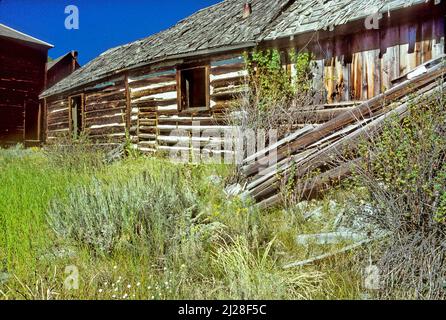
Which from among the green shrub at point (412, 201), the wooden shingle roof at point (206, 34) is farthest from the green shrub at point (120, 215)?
the wooden shingle roof at point (206, 34)

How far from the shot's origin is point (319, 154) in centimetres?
378

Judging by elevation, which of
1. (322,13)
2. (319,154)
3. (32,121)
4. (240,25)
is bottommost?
(319,154)

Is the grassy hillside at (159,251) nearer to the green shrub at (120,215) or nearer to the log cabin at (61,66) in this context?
the green shrub at (120,215)

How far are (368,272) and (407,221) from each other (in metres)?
0.42

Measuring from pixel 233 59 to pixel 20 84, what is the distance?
41.6 feet

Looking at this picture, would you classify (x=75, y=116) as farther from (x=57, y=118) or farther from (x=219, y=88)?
(x=219, y=88)

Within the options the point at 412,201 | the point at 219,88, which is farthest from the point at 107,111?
the point at 412,201

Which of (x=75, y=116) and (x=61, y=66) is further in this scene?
(x=61, y=66)

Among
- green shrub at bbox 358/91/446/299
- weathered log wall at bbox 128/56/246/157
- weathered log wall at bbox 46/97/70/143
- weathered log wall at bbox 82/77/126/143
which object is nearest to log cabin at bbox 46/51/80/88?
weathered log wall at bbox 46/97/70/143

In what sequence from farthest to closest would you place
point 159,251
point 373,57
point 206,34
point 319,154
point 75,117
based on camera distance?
point 75,117 → point 206,34 → point 373,57 → point 319,154 → point 159,251
